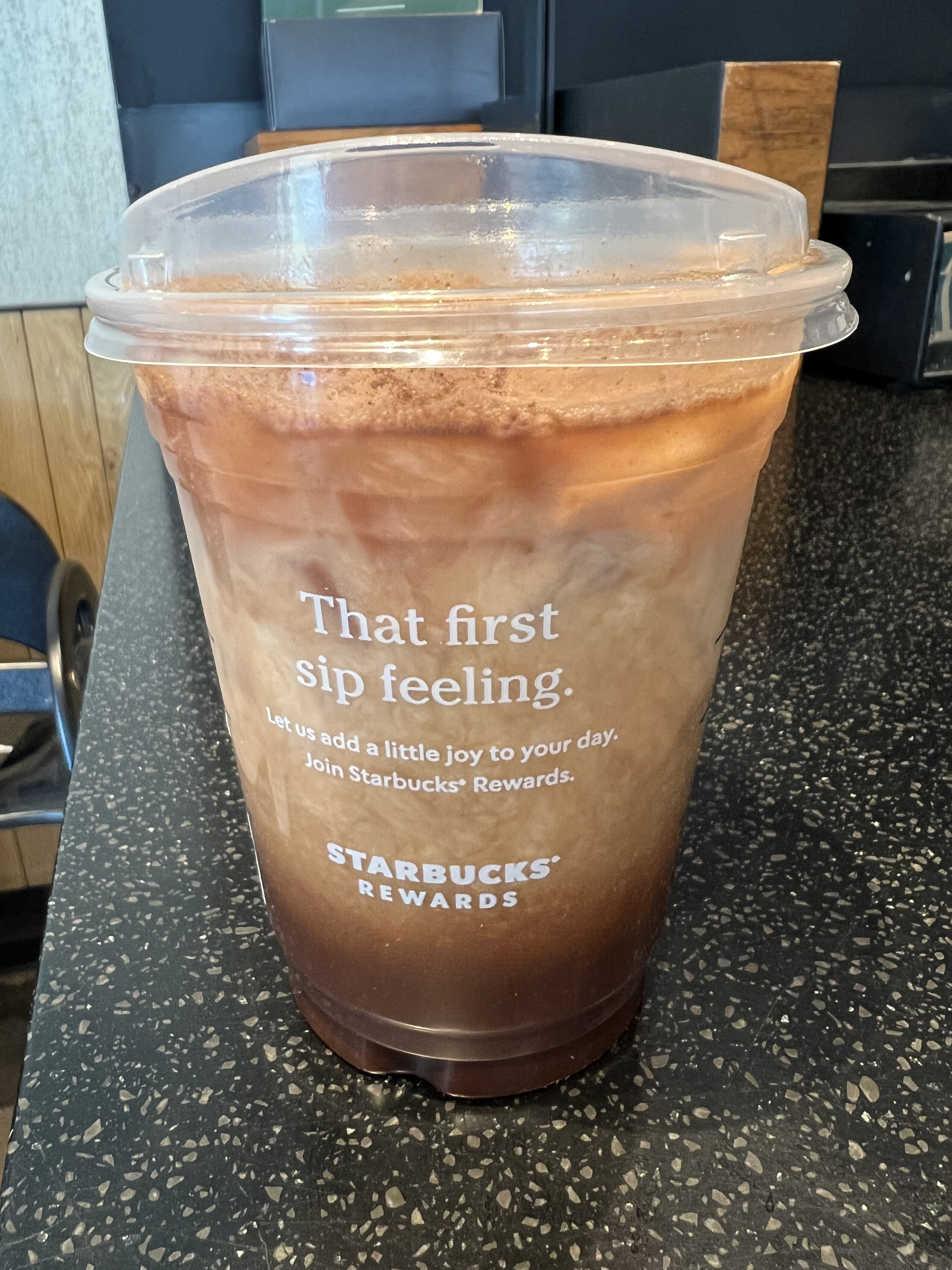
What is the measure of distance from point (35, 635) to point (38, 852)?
707 mm

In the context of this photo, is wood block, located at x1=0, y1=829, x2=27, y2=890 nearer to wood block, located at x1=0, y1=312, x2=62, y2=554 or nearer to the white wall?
wood block, located at x1=0, y1=312, x2=62, y2=554

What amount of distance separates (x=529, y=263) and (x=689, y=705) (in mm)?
138

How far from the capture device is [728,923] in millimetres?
402

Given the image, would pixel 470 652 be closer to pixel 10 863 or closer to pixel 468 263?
pixel 468 263

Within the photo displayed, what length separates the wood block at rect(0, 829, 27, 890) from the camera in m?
1.68

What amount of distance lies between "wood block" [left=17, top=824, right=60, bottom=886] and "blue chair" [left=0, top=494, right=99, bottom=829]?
0.53m

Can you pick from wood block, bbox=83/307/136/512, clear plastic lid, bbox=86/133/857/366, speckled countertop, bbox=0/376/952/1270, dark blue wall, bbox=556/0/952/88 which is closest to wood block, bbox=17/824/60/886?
wood block, bbox=83/307/136/512

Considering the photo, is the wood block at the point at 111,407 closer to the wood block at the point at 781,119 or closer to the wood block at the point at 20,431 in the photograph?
the wood block at the point at 20,431

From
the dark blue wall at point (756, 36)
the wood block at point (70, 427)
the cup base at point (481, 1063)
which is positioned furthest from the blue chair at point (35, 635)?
the dark blue wall at point (756, 36)

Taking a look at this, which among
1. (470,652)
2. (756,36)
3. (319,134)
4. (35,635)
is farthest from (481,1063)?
(756,36)

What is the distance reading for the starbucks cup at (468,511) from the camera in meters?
0.23

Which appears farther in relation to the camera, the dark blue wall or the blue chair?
the dark blue wall

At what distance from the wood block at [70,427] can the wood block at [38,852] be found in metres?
0.45

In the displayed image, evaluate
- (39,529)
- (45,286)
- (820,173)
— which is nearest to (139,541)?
(39,529)
